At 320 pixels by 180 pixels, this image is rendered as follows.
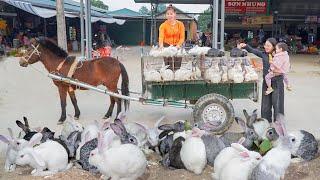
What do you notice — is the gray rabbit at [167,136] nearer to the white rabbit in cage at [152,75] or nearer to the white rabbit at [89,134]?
the white rabbit at [89,134]

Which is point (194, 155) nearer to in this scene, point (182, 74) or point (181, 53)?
point (182, 74)

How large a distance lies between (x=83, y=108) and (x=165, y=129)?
3.77 meters

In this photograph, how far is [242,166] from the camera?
4.35 m

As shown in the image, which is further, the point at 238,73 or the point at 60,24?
the point at 60,24

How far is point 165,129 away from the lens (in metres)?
5.81

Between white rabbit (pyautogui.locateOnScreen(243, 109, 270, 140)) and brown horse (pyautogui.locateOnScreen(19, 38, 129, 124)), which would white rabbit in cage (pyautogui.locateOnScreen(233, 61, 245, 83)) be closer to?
white rabbit (pyautogui.locateOnScreen(243, 109, 270, 140))

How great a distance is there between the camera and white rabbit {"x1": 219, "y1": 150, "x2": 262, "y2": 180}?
4320mm

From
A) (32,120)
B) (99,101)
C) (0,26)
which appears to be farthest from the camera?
(0,26)

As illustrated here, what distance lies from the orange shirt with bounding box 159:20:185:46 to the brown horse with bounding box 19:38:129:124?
113 cm

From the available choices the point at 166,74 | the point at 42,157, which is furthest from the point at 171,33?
the point at 42,157

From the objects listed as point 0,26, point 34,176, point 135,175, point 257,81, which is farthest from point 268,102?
point 0,26

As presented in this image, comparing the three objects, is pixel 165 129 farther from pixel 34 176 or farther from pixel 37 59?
pixel 37 59

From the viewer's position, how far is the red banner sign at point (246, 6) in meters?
25.9

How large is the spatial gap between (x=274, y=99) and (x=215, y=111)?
3.41 ft
